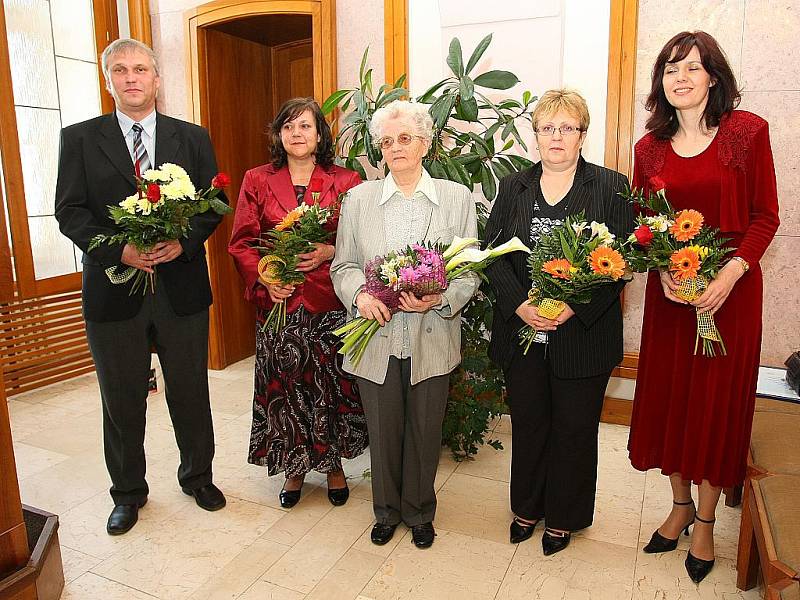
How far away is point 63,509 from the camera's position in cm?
299

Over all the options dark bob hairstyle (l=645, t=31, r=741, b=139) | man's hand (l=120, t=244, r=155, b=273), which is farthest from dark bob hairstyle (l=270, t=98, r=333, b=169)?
dark bob hairstyle (l=645, t=31, r=741, b=139)

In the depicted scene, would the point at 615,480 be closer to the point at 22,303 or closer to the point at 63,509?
the point at 63,509

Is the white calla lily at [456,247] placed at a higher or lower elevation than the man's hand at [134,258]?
higher

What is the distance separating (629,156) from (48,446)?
147 inches

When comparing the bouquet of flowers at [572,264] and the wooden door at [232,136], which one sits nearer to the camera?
the bouquet of flowers at [572,264]

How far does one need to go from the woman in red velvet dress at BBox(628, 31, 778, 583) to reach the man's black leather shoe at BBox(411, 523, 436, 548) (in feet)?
3.13

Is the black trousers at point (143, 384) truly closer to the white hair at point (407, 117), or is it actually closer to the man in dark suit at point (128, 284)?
the man in dark suit at point (128, 284)

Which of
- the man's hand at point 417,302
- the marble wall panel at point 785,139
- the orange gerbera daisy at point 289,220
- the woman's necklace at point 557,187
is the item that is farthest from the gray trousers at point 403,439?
the marble wall panel at point 785,139

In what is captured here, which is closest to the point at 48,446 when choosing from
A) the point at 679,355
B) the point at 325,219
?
the point at 325,219

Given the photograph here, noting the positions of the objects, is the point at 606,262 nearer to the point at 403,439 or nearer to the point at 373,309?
the point at 373,309

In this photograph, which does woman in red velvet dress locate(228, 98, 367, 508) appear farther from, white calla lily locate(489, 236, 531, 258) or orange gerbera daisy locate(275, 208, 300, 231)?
white calla lily locate(489, 236, 531, 258)

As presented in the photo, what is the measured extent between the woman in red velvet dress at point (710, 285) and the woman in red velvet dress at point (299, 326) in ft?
4.17

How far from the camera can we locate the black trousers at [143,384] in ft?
8.75

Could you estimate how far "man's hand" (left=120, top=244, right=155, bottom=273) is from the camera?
2521 mm
